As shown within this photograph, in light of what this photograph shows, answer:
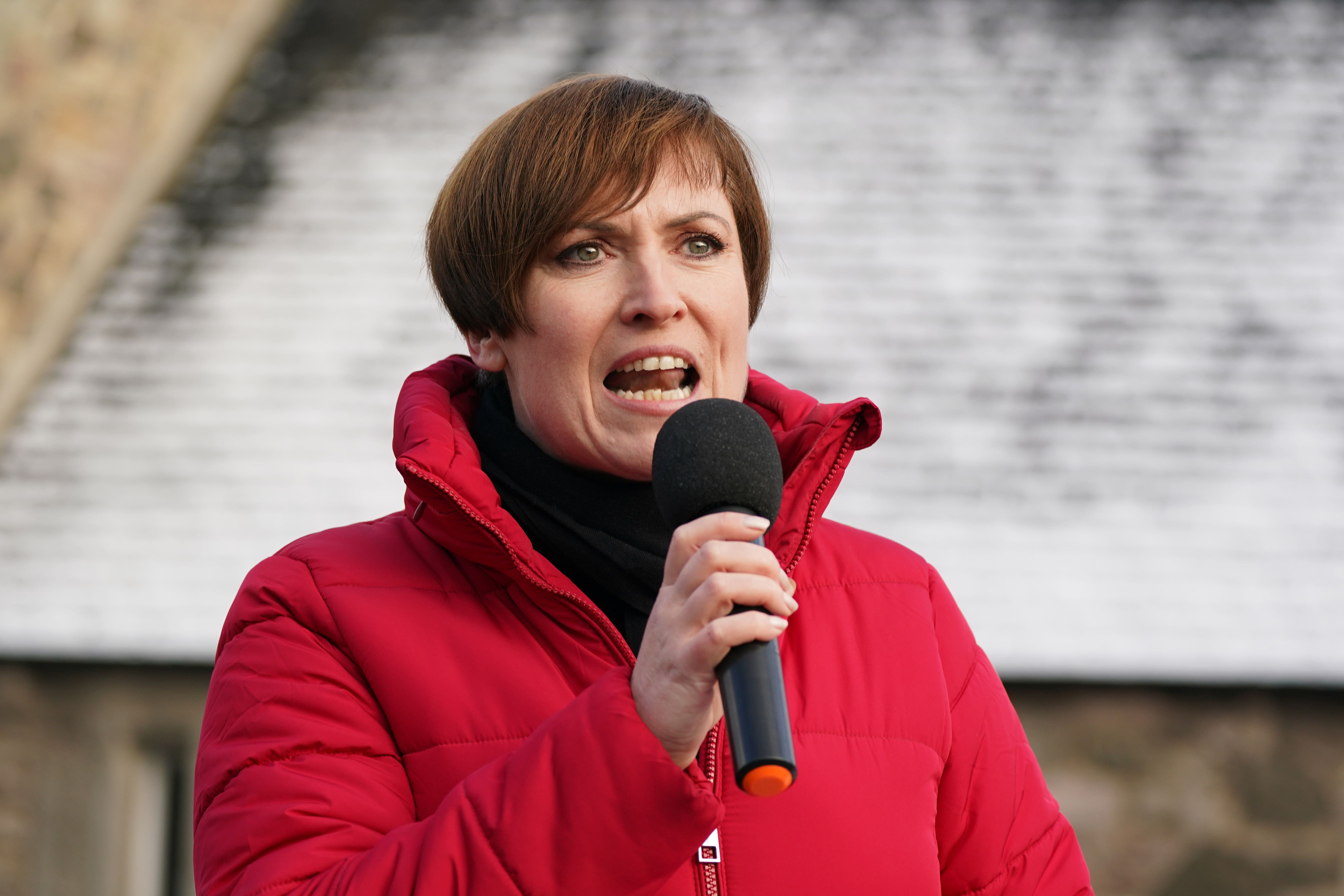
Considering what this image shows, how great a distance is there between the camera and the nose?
5.47 ft

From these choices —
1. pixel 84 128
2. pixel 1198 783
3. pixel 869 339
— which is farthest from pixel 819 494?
pixel 84 128

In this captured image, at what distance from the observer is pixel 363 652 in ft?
5.12

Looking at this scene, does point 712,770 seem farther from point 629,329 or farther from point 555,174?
point 555,174

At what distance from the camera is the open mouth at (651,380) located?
5.63 ft

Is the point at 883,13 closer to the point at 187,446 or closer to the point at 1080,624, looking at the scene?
the point at 1080,624

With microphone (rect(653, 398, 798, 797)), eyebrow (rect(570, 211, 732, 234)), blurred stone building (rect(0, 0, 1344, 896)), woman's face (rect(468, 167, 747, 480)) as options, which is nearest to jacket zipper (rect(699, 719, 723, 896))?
microphone (rect(653, 398, 798, 797))

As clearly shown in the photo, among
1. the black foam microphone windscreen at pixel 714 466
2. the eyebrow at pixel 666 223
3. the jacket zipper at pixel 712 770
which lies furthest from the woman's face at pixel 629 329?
the jacket zipper at pixel 712 770

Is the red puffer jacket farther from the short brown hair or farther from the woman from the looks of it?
the short brown hair

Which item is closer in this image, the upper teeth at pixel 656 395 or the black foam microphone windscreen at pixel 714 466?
the black foam microphone windscreen at pixel 714 466

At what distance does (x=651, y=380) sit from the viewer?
5.69ft

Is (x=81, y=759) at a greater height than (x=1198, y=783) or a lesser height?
greater

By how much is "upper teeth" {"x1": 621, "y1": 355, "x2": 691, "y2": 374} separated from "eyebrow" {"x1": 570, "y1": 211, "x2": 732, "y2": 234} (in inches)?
6.8

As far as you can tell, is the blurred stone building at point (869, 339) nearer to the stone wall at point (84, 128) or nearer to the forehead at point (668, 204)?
the stone wall at point (84, 128)

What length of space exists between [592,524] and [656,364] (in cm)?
22
